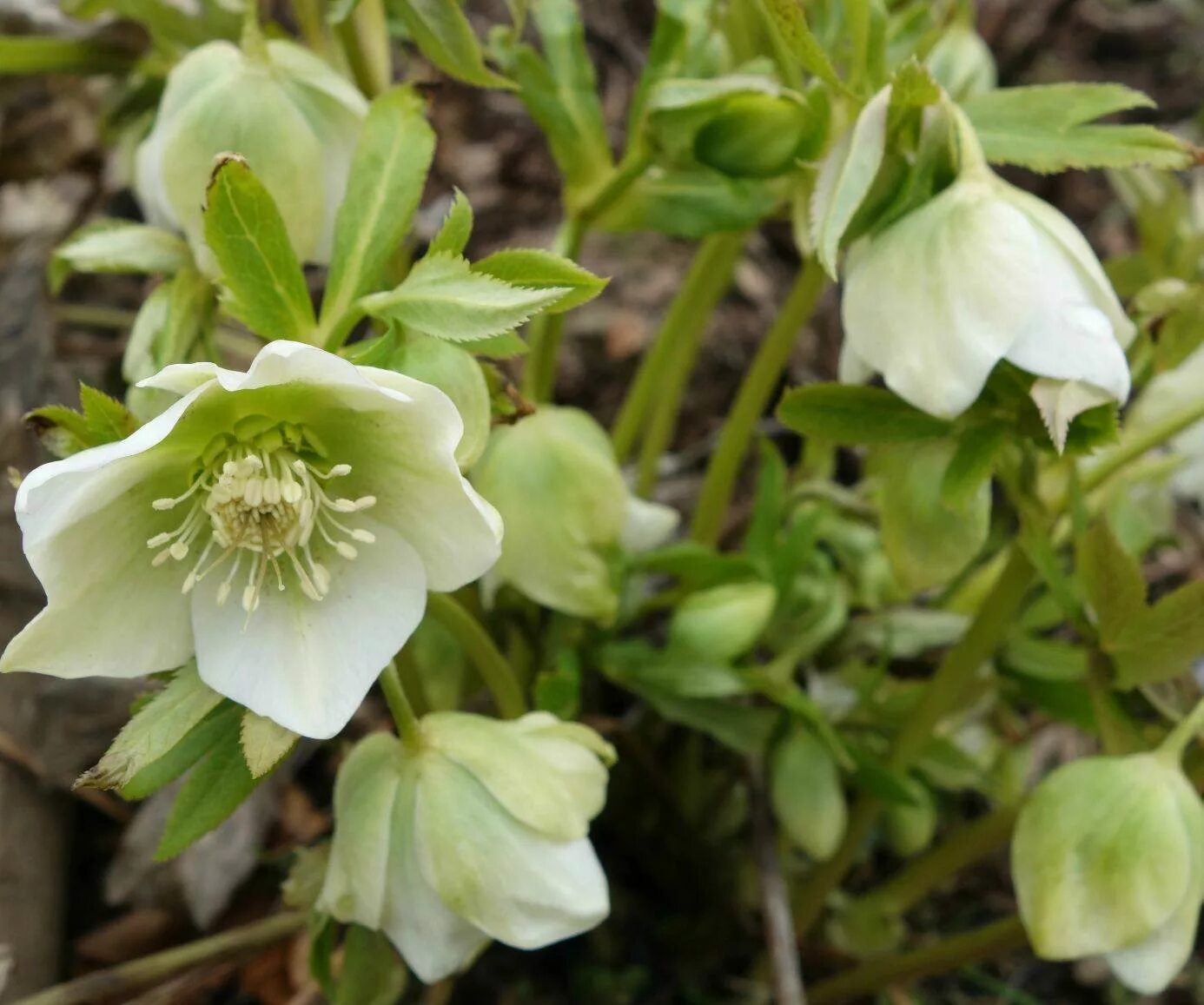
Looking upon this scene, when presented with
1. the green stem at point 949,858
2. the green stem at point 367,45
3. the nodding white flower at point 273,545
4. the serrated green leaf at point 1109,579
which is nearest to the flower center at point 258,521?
the nodding white flower at point 273,545

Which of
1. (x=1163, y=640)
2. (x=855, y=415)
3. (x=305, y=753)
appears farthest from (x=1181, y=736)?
(x=305, y=753)

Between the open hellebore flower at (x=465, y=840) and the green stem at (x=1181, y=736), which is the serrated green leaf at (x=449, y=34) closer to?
the open hellebore flower at (x=465, y=840)

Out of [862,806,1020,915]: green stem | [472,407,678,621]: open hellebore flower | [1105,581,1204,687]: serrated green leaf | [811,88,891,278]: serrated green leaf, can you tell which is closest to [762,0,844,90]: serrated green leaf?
[811,88,891,278]: serrated green leaf

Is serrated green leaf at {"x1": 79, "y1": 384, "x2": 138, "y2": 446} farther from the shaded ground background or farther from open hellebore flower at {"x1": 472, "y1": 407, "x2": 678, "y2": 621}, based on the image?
open hellebore flower at {"x1": 472, "y1": 407, "x2": 678, "y2": 621}

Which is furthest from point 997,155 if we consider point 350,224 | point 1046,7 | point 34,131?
point 34,131

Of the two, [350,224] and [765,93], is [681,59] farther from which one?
[350,224]

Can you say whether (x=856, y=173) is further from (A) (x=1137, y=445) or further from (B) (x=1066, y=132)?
(A) (x=1137, y=445)

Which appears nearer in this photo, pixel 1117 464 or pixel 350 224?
pixel 350 224
